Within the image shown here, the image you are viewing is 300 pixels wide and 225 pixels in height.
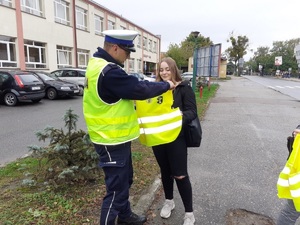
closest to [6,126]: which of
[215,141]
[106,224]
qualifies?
[215,141]

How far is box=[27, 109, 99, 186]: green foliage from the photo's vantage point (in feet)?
11.3

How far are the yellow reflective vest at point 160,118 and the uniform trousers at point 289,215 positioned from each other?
118 centimetres

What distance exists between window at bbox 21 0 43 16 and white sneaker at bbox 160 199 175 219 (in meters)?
19.1

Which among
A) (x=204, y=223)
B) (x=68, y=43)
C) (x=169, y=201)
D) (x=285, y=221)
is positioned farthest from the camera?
(x=68, y=43)

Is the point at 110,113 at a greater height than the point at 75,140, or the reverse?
the point at 110,113

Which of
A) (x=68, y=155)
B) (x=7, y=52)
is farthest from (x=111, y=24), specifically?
(x=68, y=155)

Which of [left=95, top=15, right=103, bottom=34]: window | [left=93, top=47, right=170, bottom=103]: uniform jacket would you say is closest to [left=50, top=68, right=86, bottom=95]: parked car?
[left=95, top=15, right=103, bottom=34]: window

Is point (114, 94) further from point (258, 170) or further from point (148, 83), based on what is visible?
point (258, 170)

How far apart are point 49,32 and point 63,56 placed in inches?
109

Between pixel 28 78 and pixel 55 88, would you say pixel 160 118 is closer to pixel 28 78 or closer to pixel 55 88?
pixel 28 78

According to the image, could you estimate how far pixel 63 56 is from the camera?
22797 mm

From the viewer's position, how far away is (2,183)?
380cm

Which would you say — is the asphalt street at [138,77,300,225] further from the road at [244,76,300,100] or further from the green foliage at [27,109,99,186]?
the road at [244,76,300,100]

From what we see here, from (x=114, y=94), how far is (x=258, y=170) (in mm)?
3457
